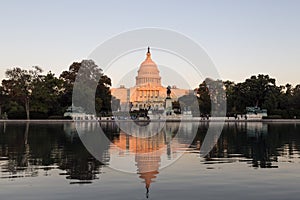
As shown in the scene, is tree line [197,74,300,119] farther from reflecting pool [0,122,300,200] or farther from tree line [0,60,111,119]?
reflecting pool [0,122,300,200]

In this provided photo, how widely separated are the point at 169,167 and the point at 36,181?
5.37 meters

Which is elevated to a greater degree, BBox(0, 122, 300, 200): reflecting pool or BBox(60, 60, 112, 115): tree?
BBox(60, 60, 112, 115): tree

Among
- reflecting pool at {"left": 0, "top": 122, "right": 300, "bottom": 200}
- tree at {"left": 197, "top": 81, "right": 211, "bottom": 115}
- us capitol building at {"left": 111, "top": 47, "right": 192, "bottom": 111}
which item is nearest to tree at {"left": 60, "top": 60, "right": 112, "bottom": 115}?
tree at {"left": 197, "top": 81, "right": 211, "bottom": 115}

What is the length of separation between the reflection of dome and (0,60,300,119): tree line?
2926cm

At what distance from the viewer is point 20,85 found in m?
78.2

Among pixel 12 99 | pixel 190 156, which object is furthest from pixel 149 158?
pixel 12 99

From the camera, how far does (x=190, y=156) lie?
64.6ft

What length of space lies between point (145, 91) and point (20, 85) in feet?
180

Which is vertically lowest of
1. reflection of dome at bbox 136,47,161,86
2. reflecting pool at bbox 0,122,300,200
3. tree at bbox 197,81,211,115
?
reflecting pool at bbox 0,122,300,200

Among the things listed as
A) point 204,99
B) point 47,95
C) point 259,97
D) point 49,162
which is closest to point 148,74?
point 204,99

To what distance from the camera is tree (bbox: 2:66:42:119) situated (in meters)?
77.9

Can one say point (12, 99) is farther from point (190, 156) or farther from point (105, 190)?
point (105, 190)

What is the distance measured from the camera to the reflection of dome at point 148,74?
130750mm

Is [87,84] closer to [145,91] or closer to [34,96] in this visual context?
[34,96]
